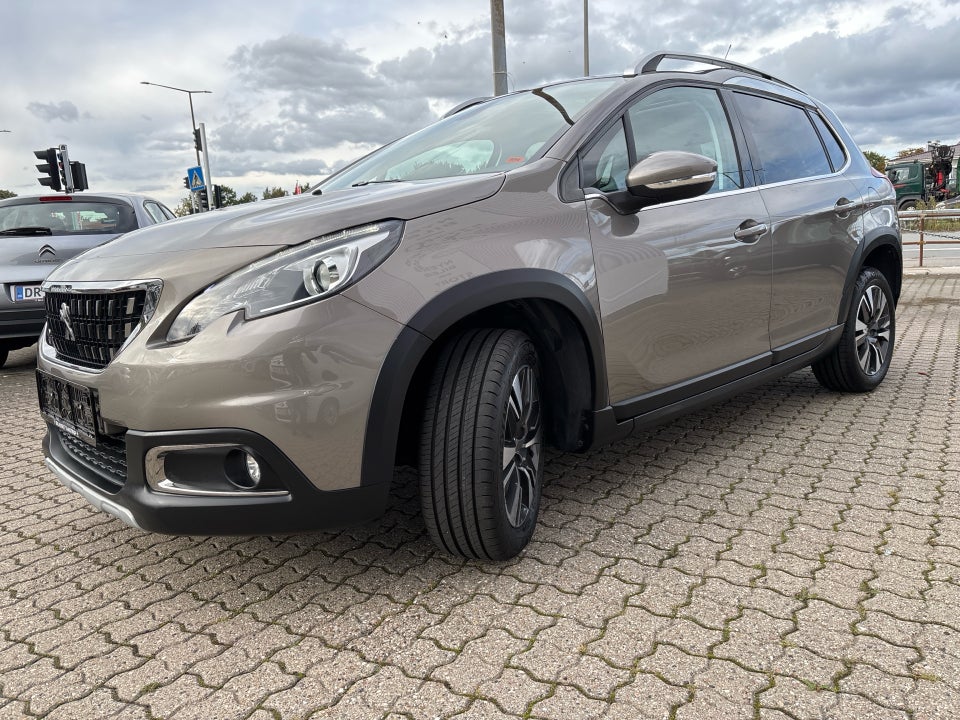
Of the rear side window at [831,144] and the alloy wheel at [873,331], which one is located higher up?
the rear side window at [831,144]

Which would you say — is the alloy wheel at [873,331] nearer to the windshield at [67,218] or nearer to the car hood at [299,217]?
the car hood at [299,217]

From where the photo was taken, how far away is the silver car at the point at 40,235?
20.2 feet

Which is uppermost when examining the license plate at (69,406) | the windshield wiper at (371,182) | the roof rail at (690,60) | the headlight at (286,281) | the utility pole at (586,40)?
the utility pole at (586,40)

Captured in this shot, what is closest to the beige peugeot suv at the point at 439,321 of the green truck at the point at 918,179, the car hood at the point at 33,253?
the car hood at the point at 33,253

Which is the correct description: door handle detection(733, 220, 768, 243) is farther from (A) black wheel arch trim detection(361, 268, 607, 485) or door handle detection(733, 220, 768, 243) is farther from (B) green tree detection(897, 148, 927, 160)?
(B) green tree detection(897, 148, 927, 160)

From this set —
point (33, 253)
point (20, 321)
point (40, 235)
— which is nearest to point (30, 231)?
point (40, 235)

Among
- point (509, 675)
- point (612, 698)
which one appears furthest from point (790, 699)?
point (509, 675)

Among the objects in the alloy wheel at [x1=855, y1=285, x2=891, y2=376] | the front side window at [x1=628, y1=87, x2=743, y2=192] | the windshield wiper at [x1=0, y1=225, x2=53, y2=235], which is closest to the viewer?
the front side window at [x1=628, y1=87, x2=743, y2=192]

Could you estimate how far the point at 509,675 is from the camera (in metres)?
2.04

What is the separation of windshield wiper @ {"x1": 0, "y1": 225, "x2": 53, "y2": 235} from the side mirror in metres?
5.49

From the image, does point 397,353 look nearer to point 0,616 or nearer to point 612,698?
point 612,698

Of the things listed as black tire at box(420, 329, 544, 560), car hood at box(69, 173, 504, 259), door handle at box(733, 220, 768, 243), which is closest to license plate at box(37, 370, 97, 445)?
car hood at box(69, 173, 504, 259)

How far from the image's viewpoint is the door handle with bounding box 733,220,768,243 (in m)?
3.39

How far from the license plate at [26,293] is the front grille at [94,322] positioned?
12.9 ft
